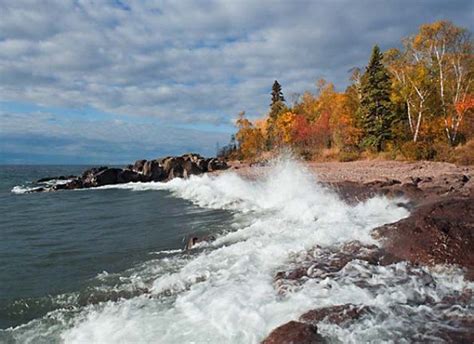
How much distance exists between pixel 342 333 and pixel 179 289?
142 inches

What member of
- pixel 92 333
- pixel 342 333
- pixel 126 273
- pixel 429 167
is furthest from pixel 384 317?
pixel 429 167

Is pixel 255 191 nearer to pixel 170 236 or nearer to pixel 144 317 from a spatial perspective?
pixel 170 236

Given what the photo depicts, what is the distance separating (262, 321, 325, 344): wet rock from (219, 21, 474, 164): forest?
1001 inches

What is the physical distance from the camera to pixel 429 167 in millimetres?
26906

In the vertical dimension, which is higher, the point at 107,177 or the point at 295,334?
the point at 107,177

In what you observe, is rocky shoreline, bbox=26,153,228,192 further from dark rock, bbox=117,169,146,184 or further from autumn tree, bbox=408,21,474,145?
autumn tree, bbox=408,21,474,145

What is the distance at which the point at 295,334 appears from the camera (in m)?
5.10

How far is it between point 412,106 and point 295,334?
3672 centimetres

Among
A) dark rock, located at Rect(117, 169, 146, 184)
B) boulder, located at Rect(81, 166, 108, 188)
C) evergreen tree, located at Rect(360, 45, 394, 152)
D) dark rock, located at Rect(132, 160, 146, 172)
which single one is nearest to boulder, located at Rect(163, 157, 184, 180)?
dark rock, located at Rect(117, 169, 146, 184)

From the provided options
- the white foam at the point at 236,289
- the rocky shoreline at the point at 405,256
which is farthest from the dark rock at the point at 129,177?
the rocky shoreline at the point at 405,256

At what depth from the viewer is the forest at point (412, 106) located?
3300 centimetres

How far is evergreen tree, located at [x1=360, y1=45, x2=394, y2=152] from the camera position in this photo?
3869 cm

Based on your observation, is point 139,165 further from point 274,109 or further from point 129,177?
point 274,109

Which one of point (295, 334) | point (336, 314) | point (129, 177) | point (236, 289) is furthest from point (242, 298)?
point (129, 177)
